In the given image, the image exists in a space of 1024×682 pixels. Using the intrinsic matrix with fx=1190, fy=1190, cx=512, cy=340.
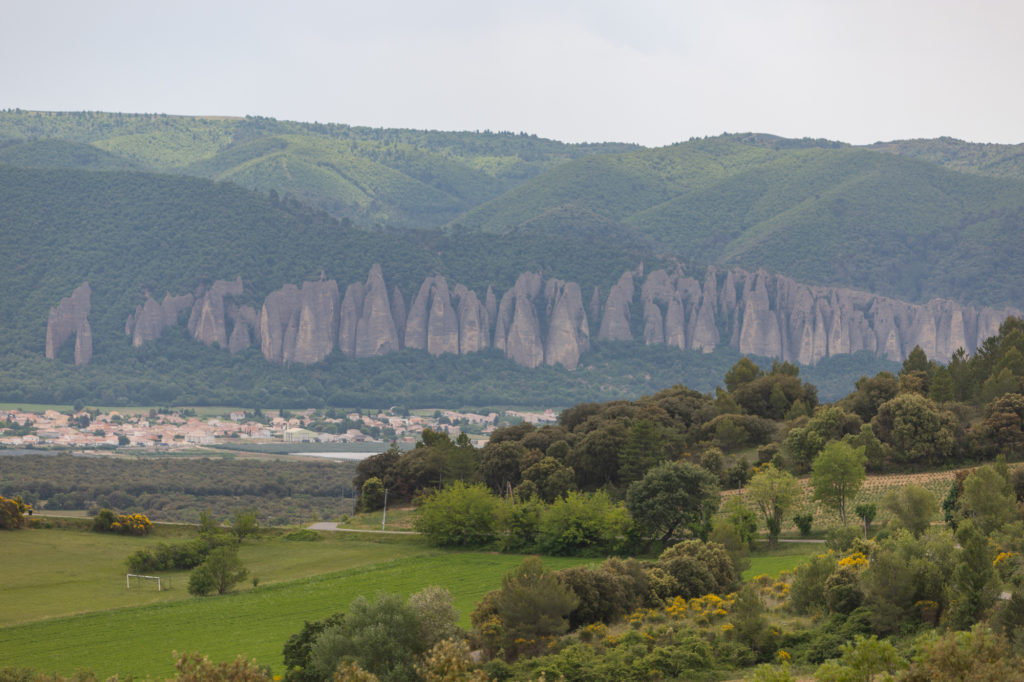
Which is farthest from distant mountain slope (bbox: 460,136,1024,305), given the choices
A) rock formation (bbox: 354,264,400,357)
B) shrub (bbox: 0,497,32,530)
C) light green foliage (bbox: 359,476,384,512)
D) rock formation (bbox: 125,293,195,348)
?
shrub (bbox: 0,497,32,530)

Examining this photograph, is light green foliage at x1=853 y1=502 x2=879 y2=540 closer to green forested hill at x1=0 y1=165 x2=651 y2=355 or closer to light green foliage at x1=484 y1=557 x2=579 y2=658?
light green foliage at x1=484 y1=557 x2=579 y2=658

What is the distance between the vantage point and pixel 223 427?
131m

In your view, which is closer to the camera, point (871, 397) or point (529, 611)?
point (529, 611)

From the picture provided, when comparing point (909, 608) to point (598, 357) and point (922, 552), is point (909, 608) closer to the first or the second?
point (922, 552)

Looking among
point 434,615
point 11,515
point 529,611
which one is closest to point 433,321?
point 11,515

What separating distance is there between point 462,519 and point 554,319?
113147 millimetres

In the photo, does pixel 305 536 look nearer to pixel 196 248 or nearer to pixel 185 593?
pixel 185 593

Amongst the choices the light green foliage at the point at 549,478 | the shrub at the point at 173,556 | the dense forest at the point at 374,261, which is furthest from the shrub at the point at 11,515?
the dense forest at the point at 374,261

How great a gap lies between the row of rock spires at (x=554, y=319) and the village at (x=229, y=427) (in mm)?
19747

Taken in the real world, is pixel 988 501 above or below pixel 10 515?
above

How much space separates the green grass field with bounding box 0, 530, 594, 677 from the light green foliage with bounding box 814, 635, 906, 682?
628 inches

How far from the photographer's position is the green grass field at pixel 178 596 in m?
34.8

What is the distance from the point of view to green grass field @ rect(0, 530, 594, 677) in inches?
1368

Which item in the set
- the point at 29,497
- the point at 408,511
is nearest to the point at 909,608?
the point at 408,511
